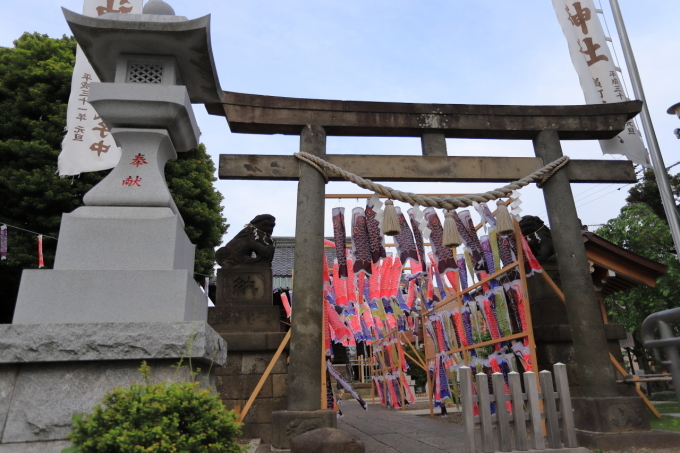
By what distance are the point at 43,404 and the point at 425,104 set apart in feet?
20.3

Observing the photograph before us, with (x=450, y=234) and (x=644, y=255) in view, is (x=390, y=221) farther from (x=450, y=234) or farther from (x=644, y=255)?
(x=644, y=255)

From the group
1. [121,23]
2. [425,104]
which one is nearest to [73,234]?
[121,23]

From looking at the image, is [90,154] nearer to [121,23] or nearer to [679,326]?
[121,23]

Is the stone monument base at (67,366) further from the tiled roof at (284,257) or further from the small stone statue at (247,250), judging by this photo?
the tiled roof at (284,257)

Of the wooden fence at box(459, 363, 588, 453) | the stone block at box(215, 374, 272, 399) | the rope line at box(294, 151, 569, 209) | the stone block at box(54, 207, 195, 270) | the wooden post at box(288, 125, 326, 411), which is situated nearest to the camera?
the stone block at box(54, 207, 195, 270)

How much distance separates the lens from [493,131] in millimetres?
6988

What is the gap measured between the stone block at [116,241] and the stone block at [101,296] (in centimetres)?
11

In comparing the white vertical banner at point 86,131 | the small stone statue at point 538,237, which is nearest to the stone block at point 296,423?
the small stone statue at point 538,237

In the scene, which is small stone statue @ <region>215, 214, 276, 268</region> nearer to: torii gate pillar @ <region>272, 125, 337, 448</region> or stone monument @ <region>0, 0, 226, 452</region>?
torii gate pillar @ <region>272, 125, 337, 448</region>

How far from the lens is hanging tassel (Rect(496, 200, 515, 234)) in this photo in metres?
6.23

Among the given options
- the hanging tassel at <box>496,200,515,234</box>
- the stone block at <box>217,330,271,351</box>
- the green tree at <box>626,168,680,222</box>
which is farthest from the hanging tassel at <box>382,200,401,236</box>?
the green tree at <box>626,168,680,222</box>

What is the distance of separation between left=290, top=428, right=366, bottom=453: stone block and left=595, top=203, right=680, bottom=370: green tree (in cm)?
1322

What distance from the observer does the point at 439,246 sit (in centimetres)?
715

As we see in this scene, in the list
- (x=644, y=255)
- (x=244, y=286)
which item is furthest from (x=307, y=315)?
(x=644, y=255)
